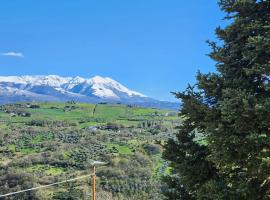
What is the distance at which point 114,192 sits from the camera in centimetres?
6850

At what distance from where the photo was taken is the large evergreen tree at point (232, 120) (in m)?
12.5

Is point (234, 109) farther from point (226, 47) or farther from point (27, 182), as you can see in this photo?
point (27, 182)

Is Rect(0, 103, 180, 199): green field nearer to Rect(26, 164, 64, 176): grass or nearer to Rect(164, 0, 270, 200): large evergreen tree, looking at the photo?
Rect(26, 164, 64, 176): grass

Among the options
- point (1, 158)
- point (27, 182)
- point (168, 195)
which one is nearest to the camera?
point (168, 195)

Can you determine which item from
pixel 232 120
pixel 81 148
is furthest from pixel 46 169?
pixel 232 120

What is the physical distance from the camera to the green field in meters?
70.8

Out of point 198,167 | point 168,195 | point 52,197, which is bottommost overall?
point 52,197

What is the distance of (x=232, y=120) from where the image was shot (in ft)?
42.8

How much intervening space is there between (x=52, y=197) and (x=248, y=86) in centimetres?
5523

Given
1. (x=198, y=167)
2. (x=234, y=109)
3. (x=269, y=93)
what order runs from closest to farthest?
(x=234, y=109), (x=269, y=93), (x=198, y=167)

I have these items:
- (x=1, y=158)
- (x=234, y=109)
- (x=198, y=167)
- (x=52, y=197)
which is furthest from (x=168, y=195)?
(x=1, y=158)

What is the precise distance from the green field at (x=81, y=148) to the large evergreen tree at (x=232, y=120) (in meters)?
4.36

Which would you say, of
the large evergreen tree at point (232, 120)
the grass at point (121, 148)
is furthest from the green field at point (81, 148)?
the large evergreen tree at point (232, 120)

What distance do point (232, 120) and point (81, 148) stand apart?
10005 centimetres
